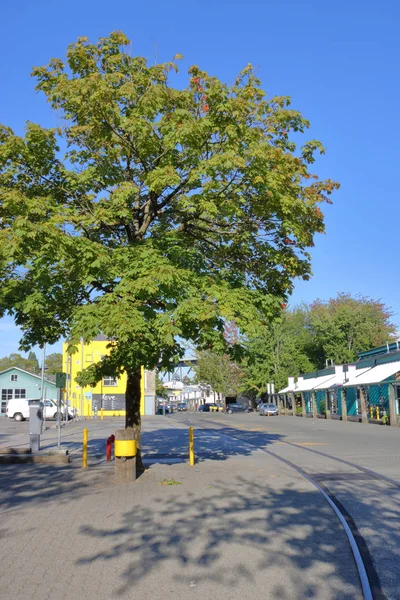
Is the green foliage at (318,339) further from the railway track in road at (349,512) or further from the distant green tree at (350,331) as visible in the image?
the railway track in road at (349,512)

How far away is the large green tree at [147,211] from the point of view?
1038 cm

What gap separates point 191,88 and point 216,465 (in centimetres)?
885

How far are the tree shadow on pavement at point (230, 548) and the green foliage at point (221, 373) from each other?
2863 inches

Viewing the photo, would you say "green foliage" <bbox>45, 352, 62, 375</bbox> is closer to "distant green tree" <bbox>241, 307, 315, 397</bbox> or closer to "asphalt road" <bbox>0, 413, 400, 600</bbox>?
"distant green tree" <bbox>241, 307, 315, 397</bbox>

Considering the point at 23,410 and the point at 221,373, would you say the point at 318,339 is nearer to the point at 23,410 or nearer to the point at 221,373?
the point at 221,373

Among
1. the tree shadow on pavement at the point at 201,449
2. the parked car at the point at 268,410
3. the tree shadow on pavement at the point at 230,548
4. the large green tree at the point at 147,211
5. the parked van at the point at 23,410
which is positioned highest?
the large green tree at the point at 147,211

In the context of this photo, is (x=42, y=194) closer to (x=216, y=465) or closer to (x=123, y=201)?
(x=123, y=201)

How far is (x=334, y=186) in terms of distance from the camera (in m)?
12.8

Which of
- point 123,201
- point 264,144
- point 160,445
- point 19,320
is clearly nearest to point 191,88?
point 264,144

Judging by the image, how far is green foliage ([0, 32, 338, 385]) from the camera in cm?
1037

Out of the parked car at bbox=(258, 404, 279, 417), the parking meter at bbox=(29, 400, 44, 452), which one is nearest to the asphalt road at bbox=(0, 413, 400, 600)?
the parking meter at bbox=(29, 400, 44, 452)

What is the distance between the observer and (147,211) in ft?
43.2

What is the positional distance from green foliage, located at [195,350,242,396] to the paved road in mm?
70194

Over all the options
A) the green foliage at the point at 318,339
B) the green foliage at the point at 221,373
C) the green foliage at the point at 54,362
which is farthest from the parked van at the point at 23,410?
the green foliage at the point at 54,362
